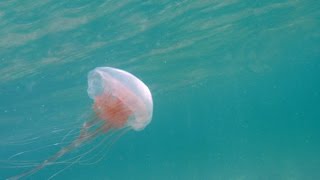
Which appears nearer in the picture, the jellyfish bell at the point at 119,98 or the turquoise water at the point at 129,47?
the jellyfish bell at the point at 119,98

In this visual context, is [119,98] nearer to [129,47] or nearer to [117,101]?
[117,101]

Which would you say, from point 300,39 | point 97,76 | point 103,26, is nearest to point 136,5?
point 103,26

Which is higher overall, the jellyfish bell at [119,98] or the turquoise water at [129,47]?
the jellyfish bell at [119,98]

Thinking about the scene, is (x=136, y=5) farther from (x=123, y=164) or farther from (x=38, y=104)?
(x=123, y=164)

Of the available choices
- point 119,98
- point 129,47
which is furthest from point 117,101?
point 129,47

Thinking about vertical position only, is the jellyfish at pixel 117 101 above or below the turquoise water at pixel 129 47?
above

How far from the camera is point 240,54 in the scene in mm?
21703

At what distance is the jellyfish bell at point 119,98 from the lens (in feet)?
16.0

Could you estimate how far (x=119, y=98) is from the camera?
4922mm

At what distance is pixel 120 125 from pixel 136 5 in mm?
7034

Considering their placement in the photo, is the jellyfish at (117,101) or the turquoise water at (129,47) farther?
the turquoise water at (129,47)

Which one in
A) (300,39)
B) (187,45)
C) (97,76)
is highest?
(97,76)

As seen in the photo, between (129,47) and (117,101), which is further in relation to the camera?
(129,47)

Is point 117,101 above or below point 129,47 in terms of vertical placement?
above
